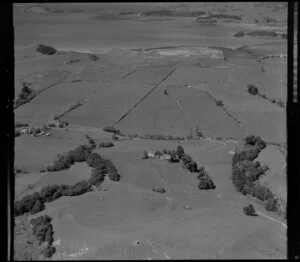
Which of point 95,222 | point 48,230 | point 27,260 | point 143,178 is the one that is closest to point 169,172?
point 143,178

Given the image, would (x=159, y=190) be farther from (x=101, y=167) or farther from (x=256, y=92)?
(x=256, y=92)

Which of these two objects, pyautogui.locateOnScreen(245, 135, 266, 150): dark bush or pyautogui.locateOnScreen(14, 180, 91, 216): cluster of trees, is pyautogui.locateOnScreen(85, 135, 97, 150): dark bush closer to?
pyautogui.locateOnScreen(14, 180, 91, 216): cluster of trees

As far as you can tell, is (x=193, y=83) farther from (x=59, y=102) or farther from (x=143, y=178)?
(x=143, y=178)

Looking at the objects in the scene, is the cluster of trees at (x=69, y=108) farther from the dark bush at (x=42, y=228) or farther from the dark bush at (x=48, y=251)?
the dark bush at (x=48, y=251)

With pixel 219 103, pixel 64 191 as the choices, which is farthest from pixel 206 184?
pixel 219 103

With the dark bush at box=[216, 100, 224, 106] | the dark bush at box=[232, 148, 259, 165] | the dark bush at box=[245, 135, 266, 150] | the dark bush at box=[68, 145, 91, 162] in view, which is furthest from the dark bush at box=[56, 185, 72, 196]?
the dark bush at box=[216, 100, 224, 106]

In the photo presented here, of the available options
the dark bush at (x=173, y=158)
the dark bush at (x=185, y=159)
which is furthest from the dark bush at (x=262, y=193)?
the dark bush at (x=173, y=158)
